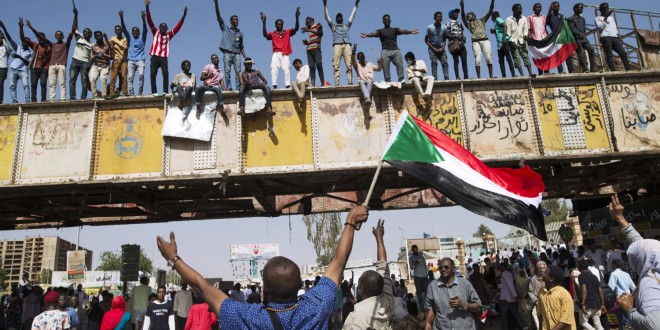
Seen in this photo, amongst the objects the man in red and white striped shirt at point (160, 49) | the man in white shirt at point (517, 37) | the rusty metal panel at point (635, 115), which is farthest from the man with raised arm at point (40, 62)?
the rusty metal panel at point (635, 115)

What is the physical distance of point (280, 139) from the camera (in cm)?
1153

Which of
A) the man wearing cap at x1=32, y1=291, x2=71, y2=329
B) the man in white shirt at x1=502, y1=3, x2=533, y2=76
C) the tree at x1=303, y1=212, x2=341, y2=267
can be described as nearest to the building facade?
the tree at x1=303, y1=212, x2=341, y2=267

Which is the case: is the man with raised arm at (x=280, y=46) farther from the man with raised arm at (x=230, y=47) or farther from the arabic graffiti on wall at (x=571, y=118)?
the arabic graffiti on wall at (x=571, y=118)

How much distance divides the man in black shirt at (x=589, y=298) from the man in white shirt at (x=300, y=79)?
7451 millimetres

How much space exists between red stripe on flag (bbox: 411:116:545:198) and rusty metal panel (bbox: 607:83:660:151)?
733cm

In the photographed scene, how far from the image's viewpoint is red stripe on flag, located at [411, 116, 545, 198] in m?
5.89

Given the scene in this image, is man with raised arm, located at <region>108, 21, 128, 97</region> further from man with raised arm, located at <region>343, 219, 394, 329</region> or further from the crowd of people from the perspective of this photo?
man with raised arm, located at <region>343, 219, 394, 329</region>

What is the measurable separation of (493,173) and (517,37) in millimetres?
7780

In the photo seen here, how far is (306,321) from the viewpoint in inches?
100

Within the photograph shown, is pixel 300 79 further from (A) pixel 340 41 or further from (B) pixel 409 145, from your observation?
(B) pixel 409 145

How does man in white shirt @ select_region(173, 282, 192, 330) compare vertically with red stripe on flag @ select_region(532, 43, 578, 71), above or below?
below

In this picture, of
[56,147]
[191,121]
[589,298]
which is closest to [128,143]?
[191,121]

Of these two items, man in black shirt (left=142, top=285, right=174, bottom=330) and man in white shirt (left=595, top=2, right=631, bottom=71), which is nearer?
man in black shirt (left=142, top=285, right=174, bottom=330)

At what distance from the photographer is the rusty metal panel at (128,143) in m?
11.3
